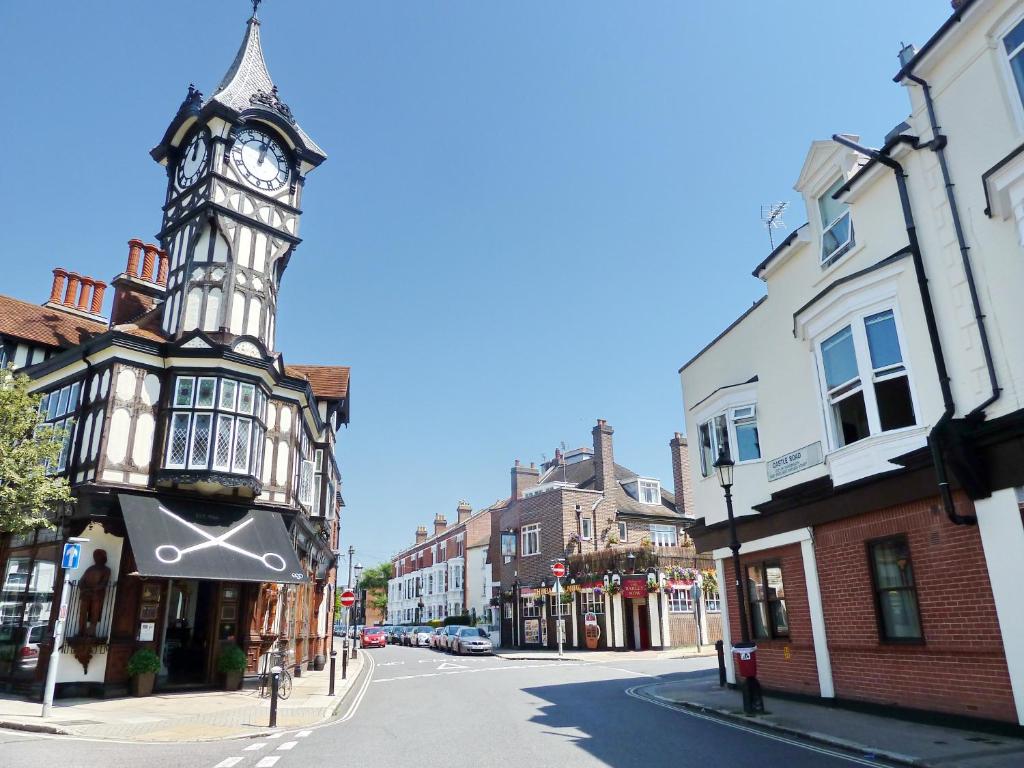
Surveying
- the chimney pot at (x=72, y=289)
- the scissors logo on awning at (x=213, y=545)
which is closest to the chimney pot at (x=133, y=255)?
the chimney pot at (x=72, y=289)

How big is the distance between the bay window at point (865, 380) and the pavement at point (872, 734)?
4.32 meters

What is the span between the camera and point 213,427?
55.4ft

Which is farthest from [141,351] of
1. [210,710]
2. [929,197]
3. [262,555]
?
[929,197]

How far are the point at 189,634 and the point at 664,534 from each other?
2798cm

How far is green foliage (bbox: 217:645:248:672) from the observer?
655 inches

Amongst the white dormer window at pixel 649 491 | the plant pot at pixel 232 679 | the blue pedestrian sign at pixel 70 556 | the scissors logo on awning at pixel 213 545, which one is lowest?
the plant pot at pixel 232 679

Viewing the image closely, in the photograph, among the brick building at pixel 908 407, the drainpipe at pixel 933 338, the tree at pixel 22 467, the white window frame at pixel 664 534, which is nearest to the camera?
the brick building at pixel 908 407

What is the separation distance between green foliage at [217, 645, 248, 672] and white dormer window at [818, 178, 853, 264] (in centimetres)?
1595

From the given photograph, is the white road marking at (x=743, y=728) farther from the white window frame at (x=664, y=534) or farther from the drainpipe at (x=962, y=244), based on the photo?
the white window frame at (x=664, y=534)

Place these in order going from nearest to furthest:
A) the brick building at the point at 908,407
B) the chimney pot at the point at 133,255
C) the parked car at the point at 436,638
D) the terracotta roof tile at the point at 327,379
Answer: the brick building at the point at 908,407
the chimney pot at the point at 133,255
the terracotta roof tile at the point at 327,379
the parked car at the point at 436,638

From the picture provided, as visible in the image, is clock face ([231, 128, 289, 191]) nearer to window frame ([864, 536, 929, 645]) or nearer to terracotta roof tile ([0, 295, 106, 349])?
terracotta roof tile ([0, 295, 106, 349])

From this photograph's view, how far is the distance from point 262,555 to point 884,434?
14.0 metres

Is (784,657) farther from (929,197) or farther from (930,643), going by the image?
(929,197)

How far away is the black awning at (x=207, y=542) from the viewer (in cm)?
1499
